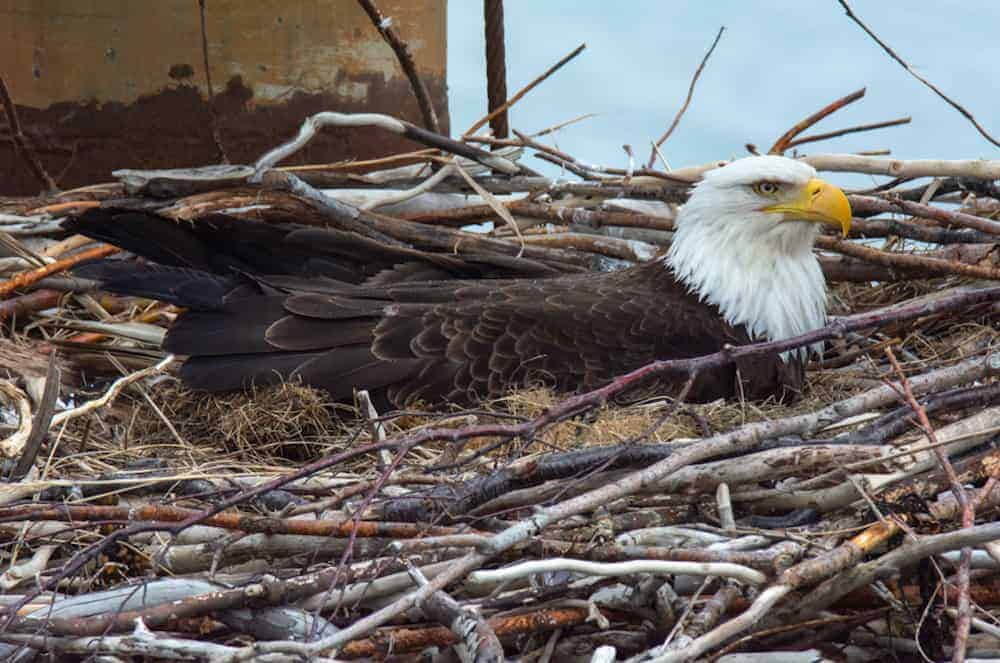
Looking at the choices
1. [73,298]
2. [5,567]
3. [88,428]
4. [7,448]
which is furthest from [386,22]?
[5,567]

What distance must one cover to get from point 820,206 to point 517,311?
915mm

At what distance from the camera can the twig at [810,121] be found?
479cm

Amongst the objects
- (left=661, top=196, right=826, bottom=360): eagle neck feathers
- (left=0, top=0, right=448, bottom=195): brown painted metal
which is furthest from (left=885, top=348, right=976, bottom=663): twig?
(left=0, top=0, right=448, bottom=195): brown painted metal

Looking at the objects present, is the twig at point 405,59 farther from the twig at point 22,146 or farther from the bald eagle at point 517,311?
the twig at point 22,146

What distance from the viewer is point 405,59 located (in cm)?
507

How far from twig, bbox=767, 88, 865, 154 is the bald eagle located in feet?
2.23

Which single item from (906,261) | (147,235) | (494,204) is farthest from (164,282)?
(906,261)

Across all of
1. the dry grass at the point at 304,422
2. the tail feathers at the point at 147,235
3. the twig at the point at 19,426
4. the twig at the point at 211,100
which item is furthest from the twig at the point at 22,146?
the twig at the point at 19,426

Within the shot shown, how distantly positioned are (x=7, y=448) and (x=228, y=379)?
79 centimetres

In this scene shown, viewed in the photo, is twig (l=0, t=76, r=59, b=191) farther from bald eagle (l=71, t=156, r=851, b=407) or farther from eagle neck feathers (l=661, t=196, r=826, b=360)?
eagle neck feathers (l=661, t=196, r=826, b=360)

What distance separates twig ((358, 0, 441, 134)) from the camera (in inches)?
191

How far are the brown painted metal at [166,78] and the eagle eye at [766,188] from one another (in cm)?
197

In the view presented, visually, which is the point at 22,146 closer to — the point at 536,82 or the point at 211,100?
the point at 211,100

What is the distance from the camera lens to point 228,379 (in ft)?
12.3
